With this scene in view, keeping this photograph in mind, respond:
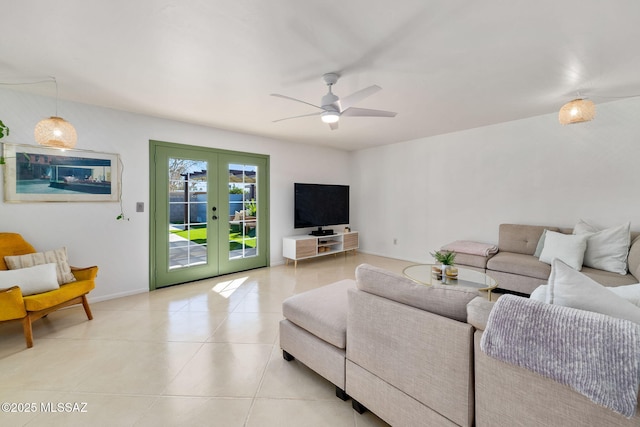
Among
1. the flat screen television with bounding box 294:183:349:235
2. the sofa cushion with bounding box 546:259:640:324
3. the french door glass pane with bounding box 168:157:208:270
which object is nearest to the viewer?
the sofa cushion with bounding box 546:259:640:324

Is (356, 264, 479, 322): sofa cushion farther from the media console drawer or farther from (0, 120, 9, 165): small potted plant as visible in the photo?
(0, 120, 9, 165): small potted plant

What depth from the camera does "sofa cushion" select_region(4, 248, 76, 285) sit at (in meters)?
2.50

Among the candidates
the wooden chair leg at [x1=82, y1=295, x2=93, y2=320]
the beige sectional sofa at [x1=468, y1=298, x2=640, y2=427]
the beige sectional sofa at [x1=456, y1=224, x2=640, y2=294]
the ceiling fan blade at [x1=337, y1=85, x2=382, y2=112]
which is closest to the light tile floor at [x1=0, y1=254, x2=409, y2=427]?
the wooden chair leg at [x1=82, y1=295, x2=93, y2=320]

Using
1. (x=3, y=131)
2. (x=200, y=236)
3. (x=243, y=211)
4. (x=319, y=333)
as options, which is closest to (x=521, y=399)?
(x=319, y=333)

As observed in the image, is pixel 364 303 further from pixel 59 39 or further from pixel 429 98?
pixel 59 39

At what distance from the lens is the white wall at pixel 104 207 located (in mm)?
2828

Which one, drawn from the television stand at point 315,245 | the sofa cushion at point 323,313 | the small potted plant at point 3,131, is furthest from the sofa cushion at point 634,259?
the small potted plant at point 3,131

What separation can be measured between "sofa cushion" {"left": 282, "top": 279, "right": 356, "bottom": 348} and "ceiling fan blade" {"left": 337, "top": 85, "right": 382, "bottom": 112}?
1.66 m

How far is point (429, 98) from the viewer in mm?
3039

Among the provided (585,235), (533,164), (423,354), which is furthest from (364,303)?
(533,164)

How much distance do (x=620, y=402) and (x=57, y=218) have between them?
4.57 m

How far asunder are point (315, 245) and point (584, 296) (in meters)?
4.24

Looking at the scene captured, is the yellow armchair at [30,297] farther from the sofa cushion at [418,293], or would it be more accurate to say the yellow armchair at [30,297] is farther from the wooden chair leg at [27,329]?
the sofa cushion at [418,293]

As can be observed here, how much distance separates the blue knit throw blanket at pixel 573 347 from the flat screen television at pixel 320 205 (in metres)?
4.21
